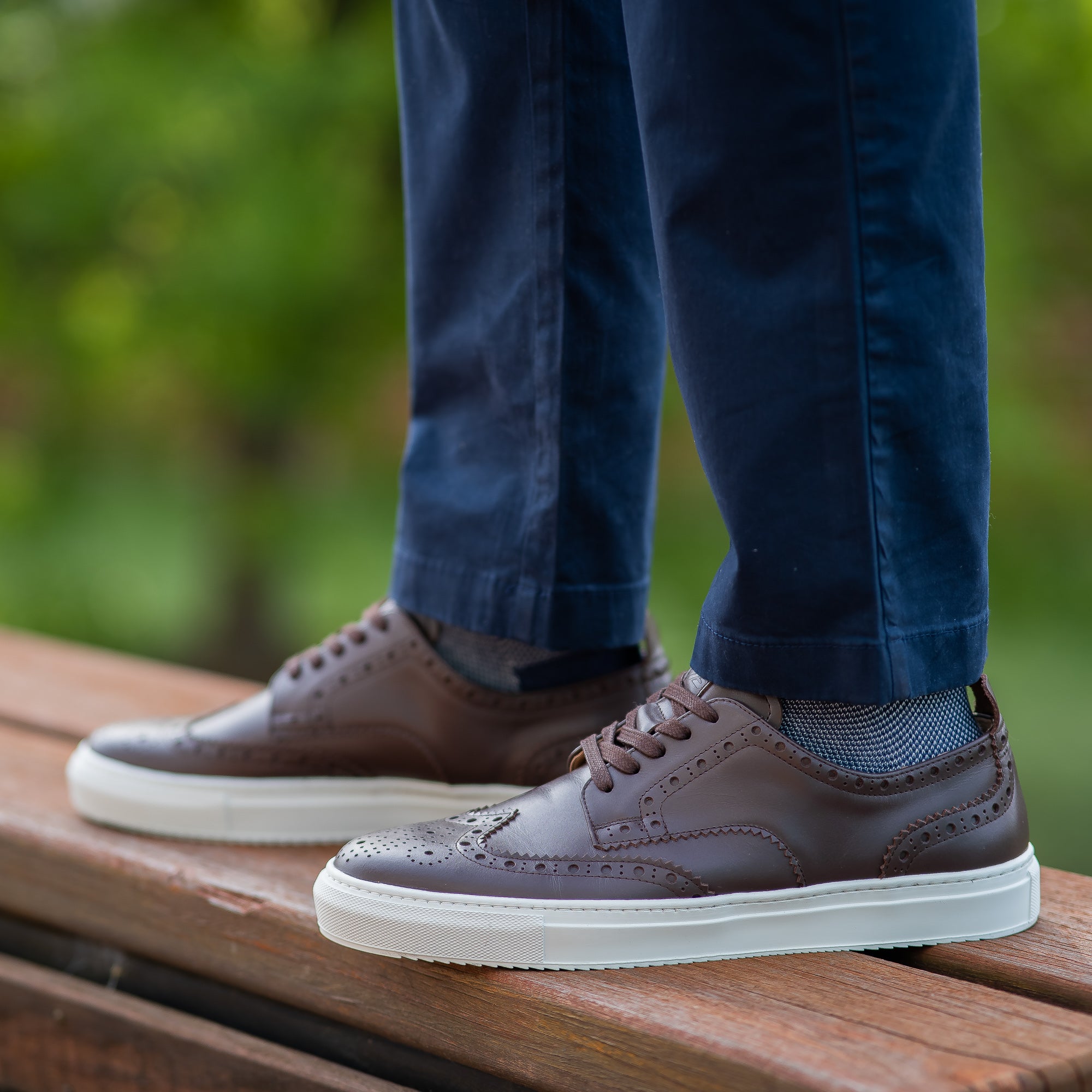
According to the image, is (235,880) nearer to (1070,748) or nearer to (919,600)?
(919,600)

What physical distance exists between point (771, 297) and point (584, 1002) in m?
0.45

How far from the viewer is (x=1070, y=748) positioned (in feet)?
15.7

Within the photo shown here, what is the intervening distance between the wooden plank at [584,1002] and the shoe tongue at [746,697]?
0.16m

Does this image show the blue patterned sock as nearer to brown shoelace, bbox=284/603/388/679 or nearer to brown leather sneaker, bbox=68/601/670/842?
brown leather sneaker, bbox=68/601/670/842

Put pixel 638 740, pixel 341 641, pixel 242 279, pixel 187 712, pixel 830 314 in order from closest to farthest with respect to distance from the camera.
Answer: pixel 830 314, pixel 638 740, pixel 341 641, pixel 187 712, pixel 242 279

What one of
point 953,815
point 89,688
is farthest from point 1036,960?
point 89,688

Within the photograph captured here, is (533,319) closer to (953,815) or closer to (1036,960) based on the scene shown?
(953,815)

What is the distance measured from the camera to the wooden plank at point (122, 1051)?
942 millimetres

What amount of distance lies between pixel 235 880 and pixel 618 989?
14.3 inches

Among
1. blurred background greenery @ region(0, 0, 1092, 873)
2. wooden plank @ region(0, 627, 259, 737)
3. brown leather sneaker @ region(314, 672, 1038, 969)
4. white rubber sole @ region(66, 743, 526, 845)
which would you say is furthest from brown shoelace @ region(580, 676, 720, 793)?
blurred background greenery @ region(0, 0, 1092, 873)

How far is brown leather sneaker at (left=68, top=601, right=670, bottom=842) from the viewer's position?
3.34 ft

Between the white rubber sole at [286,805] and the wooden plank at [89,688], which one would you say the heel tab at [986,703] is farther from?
the wooden plank at [89,688]

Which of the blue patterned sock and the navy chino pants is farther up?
the navy chino pants

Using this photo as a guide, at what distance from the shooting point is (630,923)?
794 millimetres
